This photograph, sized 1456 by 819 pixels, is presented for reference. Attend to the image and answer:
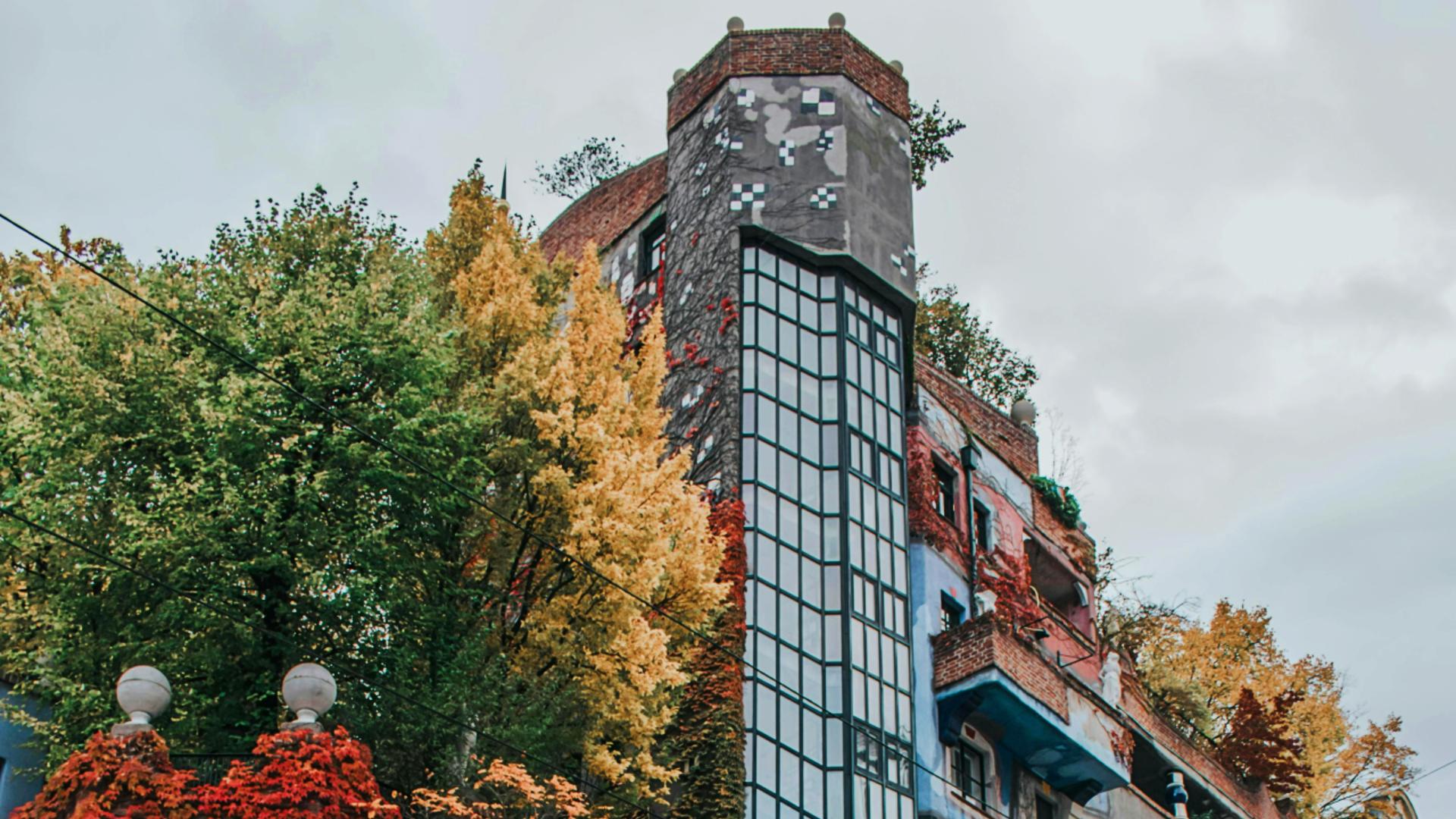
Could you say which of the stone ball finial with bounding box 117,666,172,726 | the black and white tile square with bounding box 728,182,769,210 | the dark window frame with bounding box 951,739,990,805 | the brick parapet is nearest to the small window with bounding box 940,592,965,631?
the dark window frame with bounding box 951,739,990,805

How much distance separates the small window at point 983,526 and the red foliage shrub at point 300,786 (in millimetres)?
13931

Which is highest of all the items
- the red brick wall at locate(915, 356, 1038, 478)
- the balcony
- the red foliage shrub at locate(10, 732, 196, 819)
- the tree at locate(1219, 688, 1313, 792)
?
the red brick wall at locate(915, 356, 1038, 478)

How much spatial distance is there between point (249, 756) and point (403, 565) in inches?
88.6

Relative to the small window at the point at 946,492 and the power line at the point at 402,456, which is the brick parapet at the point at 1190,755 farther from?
the power line at the point at 402,456

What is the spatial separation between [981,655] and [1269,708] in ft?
49.6

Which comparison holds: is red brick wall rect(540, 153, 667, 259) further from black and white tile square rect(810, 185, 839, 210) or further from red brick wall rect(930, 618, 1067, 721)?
red brick wall rect(930, 618, 1067, 721)

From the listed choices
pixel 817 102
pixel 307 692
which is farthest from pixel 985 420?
pixel 307 692

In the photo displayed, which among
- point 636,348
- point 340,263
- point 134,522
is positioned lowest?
point 134,522

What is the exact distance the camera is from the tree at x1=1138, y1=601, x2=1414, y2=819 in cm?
3512

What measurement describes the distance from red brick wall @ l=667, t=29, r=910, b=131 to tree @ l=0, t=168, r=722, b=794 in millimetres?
8017

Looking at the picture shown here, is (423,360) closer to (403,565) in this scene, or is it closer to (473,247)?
(403,565)

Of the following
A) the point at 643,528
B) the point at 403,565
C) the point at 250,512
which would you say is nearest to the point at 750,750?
the point at 643,528

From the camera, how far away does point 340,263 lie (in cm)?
1959

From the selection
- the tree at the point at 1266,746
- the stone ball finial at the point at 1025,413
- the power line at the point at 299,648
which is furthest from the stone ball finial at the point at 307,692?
the tree at the point at 1266,746
